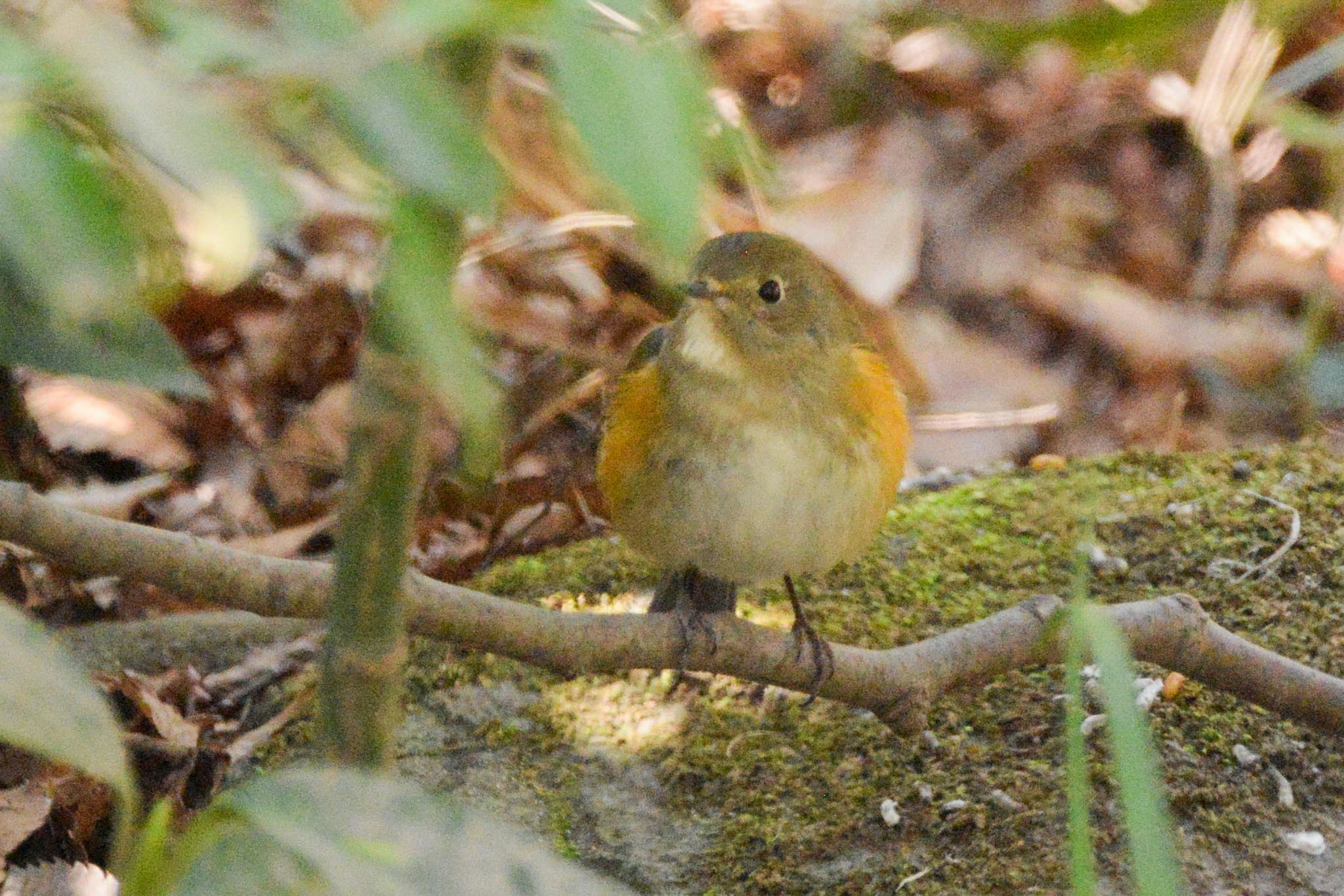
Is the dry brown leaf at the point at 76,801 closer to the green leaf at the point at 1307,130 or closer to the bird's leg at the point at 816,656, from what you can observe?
the bird's leg at the point at 816,656

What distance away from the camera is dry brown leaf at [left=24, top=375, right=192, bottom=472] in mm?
4289

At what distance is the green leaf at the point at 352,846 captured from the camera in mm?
939

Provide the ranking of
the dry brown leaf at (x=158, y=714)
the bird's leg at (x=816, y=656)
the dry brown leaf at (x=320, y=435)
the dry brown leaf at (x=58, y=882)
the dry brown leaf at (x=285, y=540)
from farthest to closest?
the dry brown leaf at (x=320, y=435), the dry brown leaf at (x=285, y=540), the dry brown leaf at (x=158, y=714), the dry brown leaf at (x=58, y=882), the bird's leg at (x=816, y=656)

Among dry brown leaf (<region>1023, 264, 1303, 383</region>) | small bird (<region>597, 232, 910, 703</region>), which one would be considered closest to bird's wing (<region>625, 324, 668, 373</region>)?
small bird (<region>597, 232, 910, 703</region>)

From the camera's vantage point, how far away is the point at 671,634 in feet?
7.79

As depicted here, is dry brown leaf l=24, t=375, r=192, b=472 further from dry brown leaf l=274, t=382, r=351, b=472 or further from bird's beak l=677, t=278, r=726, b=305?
bird's beak l=677, t=278, r=726, b=305

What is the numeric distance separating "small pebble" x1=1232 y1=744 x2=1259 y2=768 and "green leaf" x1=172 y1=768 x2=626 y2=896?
2143 mm

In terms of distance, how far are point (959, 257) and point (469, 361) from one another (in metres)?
6.41

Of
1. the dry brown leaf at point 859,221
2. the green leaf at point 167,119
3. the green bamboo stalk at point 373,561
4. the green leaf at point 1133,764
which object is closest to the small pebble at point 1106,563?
the dry brown leaf at point 859,221

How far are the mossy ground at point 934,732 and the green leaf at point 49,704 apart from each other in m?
1.97

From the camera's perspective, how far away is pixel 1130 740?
144 cm

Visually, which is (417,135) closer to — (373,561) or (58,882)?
(373,561)

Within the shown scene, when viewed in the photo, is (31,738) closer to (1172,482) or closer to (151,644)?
(151,644)

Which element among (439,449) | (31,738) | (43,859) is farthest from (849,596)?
(31,738)
